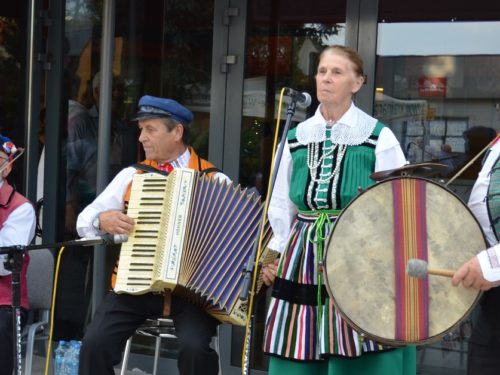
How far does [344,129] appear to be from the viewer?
10.8 ft

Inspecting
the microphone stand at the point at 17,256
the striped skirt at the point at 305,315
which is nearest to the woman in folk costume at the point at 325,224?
the striped skirt at the point at 305,315

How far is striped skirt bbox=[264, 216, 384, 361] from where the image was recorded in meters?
3.16

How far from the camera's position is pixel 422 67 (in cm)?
461

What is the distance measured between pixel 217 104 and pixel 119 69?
731mm

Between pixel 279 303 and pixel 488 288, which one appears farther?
pixel 279 303

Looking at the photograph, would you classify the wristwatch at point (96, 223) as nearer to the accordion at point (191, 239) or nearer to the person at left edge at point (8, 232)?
the accordion at point (191, 239)

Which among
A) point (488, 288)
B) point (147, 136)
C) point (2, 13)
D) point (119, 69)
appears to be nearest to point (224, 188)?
point (147, 136)

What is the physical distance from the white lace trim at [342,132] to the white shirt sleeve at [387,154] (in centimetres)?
5

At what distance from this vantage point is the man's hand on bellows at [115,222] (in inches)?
146

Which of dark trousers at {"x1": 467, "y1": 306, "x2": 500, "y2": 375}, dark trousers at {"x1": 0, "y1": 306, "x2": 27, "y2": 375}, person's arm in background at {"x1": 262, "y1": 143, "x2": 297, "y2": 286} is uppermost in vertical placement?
person's arm in background at {"x1": 262, "y1": 143, "x2": 297, "y2": 286}

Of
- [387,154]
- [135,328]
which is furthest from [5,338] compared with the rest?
[387,154]

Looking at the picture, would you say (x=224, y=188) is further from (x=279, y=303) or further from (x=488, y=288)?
(x=488, y=288)

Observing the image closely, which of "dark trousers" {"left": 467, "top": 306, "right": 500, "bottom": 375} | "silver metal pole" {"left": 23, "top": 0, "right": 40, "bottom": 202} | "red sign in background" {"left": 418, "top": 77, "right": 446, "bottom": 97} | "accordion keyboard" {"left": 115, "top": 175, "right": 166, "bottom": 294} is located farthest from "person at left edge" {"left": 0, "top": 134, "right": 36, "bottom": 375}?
"dark trousers" {"left": 467, "top": 306, "right": 500, "bottom": 375}

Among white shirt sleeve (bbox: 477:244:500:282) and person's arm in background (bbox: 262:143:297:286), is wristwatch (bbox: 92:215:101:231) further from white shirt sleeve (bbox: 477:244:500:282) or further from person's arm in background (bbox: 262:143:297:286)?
white shirt sleeve (bbox: 477:244:500:282)
